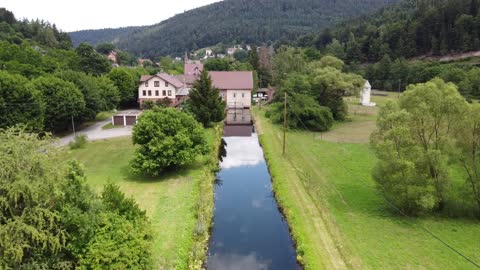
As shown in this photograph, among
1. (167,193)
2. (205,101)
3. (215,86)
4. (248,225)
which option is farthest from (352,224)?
(215,86)

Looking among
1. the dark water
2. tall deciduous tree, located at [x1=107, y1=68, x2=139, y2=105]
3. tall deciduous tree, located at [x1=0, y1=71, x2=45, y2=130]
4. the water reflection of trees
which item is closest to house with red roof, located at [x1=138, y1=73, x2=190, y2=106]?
tall deciduous tree, located at [x1=107, y1=68, x2=139, y2=105]

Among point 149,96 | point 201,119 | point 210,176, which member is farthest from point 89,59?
point 210,176

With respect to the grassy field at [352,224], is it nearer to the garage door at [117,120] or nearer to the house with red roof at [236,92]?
the garage door at [117,120]

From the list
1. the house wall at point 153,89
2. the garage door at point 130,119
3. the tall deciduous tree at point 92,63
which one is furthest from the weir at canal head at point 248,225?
the tall deciduous tree at point 92,63

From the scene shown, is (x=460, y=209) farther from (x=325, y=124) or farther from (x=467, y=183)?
(x=325, y=124)

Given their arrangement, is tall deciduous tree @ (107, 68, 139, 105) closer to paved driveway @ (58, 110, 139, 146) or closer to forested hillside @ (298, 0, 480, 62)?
paved driveway @ (58, 110, 139, 146)

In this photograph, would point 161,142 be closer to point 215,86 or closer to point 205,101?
point 205,101

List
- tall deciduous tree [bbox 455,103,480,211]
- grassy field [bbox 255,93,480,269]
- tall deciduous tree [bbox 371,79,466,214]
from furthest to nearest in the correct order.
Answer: tall deciduous tree [bbox 371,79,466,214] → tall deciduous tree [bbox 455,103,480,211] → grassy field [bbox 255,93,480,269]
